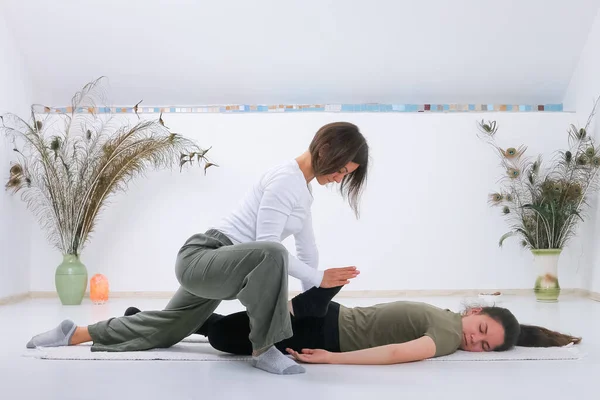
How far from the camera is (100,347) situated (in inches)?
109

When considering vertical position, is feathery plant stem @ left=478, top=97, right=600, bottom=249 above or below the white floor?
above

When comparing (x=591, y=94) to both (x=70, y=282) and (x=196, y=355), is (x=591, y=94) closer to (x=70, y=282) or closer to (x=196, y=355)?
(x=70, y=282)

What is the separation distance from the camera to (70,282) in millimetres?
5613

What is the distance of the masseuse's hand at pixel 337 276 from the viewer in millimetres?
2458

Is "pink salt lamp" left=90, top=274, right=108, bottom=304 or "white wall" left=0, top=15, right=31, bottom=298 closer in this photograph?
"white wall" left=0, top=15, right=31, bottom=298

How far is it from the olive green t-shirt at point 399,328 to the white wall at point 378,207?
11.6 ft

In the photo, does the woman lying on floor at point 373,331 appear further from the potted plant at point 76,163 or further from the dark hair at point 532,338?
the potted plant at point 76,163

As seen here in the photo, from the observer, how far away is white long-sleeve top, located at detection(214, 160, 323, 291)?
247 cm

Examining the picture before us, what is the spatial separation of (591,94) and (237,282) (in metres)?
4.44

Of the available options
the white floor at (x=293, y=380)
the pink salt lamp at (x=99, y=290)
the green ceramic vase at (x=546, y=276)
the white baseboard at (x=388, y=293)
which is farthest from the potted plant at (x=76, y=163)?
the white floor at (x=293, y=380)

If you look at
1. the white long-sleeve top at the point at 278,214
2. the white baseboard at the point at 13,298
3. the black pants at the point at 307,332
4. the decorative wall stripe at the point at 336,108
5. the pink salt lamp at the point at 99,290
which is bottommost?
the white baseboard at the point at 13,298

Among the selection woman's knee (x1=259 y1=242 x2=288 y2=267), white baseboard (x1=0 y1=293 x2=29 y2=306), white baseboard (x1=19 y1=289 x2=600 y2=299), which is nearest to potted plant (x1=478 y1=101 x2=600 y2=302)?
white baseboard (x1=19 y1=289 x2=600 y2=299)

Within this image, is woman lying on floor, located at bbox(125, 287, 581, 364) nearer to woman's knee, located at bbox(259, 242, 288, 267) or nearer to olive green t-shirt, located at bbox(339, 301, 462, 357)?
olive green t-shirt, located at bbox(339, 301, 462, 357)

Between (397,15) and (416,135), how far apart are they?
1.03 meters
